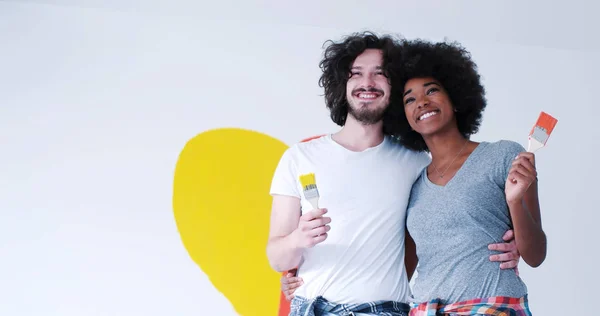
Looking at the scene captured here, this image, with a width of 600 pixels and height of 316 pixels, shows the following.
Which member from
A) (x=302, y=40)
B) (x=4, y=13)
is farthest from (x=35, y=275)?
(x=302, y=40)

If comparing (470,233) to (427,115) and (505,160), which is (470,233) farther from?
(427,115)

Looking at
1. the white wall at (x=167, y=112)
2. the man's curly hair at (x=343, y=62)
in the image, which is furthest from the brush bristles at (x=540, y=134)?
the white wall at (x=167, y=112)

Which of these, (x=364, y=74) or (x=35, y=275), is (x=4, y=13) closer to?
(x=35, y=275)

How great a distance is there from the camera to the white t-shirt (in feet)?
5.66

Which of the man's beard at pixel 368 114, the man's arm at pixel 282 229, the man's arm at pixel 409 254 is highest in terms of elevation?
the man's beard at pixel 368 114

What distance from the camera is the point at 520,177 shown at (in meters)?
1.37

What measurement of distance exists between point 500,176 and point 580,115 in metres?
1.94

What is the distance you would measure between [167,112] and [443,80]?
1.56 m

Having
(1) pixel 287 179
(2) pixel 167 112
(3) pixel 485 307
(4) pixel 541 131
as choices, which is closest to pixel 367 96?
(1) pixel 287 179

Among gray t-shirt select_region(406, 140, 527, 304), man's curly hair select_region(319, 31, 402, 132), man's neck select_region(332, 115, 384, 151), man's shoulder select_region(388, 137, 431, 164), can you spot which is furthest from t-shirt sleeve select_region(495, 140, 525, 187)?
man's curly hair select_region(319, 31, 402, 132)

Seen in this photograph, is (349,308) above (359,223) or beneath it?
beneath

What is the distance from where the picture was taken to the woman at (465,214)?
146cm

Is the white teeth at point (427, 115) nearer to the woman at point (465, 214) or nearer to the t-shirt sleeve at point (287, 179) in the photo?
the woman at point (465, 214)

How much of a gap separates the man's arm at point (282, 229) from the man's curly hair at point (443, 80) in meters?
0.40
